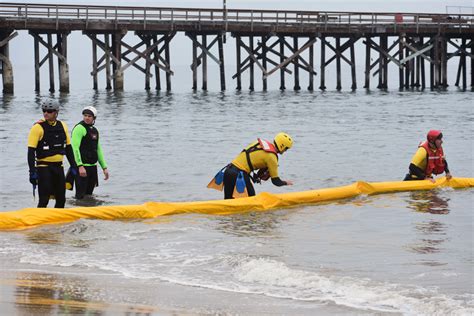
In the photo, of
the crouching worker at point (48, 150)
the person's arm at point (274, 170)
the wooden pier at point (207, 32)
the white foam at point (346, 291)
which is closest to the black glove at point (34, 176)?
the crouching worker at point (48, 150)

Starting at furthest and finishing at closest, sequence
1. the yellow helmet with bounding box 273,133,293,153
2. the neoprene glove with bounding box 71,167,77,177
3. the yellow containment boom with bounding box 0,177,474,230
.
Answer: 1. the neoprene glove with bounding box 71,167,77,177
2. the yellow helmet with bounding box 273,133,293,153
3. the yellow containment boom with bounding box 0,177,474,230

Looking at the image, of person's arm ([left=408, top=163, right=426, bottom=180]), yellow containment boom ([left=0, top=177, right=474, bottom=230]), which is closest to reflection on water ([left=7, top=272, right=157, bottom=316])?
yellow containment boom ([left=0, top=177, right=474, bottom=230])

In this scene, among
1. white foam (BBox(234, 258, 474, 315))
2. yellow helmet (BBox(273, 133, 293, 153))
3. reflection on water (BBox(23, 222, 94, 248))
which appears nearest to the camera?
white foam (BBox(234, 258, 474, 315))

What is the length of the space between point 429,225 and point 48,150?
4.59 meters

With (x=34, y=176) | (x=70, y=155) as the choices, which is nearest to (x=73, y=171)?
(x=70, y=155)

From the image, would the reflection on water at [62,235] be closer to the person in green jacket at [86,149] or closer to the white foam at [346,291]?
the person in green jacket at [86,149]

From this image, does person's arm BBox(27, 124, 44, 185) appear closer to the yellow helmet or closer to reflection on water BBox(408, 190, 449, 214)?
the yellow helmet

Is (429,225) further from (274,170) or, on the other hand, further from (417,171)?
(417,171)

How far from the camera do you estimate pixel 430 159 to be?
13852mm

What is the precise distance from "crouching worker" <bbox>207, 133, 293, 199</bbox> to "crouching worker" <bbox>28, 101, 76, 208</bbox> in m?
1.98

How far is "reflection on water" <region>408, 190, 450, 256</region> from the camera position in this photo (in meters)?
10.5

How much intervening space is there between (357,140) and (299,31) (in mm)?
20344

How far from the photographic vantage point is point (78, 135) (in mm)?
11977

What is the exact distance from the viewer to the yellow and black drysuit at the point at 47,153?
1056cm
